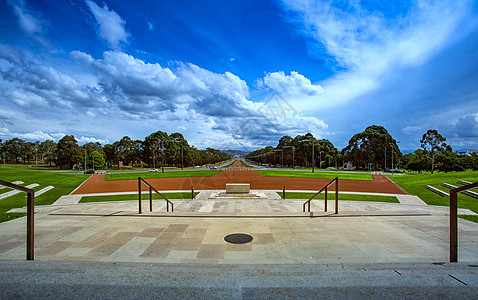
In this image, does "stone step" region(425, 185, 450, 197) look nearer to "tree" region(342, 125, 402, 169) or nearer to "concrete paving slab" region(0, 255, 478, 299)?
"concrete paving slab" region(0, 255, 478, 299)

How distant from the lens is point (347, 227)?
23.1 ft

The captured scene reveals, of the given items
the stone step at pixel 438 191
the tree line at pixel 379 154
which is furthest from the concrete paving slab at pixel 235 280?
the tree line at pixel 379 154

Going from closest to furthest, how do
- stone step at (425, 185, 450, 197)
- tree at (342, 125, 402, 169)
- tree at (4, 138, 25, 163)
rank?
stone step at (425, 185, 450, 197), tree at (342, 125, 402, 169), tree at (4, 138, 25, 163)

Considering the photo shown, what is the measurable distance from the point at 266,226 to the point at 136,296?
4.65 meters

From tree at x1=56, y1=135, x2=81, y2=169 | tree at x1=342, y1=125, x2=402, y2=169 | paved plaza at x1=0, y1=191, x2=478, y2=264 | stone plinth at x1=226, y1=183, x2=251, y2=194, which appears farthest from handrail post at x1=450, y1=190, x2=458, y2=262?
tree at x1=56, y1=135, x2=81, y2=169

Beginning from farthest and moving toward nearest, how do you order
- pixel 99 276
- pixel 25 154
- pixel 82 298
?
1. pixel 25 154
2. pixel 99 276
3. pixel 82 298

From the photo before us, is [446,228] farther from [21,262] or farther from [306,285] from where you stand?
[21,262]

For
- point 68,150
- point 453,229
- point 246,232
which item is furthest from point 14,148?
point 453,229

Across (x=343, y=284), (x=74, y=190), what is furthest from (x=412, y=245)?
(x=74, y=190)

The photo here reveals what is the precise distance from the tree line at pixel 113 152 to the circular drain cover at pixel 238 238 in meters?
51.9

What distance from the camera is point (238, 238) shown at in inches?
242

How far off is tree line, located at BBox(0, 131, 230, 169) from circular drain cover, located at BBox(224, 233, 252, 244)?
5190cm

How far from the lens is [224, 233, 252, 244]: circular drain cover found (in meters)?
5.89

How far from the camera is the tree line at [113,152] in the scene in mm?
67062
